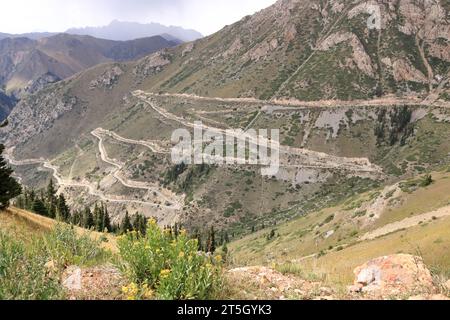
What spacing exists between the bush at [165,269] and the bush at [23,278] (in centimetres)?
117

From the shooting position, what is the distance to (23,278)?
6637mm

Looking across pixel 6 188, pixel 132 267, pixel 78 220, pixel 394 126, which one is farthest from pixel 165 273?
pixel 394 126

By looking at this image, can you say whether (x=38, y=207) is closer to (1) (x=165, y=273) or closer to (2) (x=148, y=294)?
(2) (x=148, y=294)

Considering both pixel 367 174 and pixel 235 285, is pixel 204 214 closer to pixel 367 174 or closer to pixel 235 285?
pixel 367 174

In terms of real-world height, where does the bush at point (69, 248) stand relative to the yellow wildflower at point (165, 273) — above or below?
below

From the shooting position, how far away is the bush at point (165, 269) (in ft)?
22.2

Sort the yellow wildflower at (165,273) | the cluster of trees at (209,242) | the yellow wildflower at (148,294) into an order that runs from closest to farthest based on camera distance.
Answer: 1. the yellow wildflower at (165,273)
2. the yellow wildflower at (148,294)
3. the cluster of trees at (209,242)

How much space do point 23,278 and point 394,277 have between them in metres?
7.57

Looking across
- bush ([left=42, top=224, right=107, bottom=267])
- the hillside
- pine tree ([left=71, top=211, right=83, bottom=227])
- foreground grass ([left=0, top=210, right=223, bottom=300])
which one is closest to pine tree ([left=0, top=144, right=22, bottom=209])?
pine tree ([left=71, top=211, right=83, bottom=227])

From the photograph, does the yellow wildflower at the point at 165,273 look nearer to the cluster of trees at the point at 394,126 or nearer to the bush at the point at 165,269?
the bush at the point at 165,269

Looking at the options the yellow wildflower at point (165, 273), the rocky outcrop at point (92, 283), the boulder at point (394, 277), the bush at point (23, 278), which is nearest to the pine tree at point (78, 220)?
the rocky outcrop at point (92, 283)

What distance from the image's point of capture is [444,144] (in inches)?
6004

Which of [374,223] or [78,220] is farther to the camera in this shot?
[374,223]
